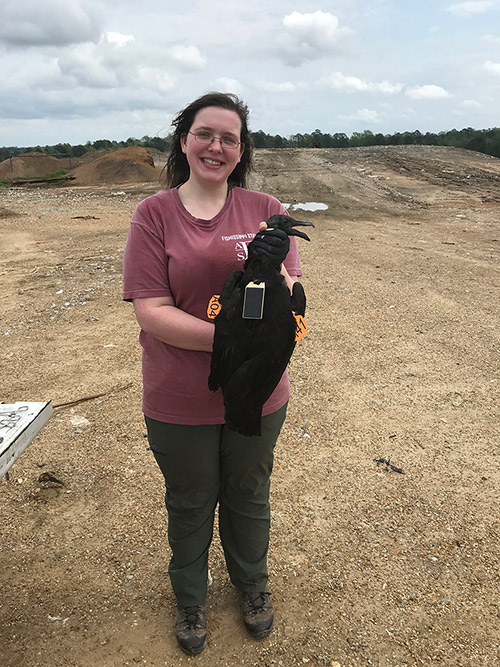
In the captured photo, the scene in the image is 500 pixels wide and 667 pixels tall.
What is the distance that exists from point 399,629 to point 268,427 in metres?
1.28

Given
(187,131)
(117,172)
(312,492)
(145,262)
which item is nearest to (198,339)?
(145,262)

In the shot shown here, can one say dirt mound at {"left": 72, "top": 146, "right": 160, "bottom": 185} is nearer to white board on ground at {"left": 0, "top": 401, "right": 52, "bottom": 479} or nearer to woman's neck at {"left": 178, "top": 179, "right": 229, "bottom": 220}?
white board on ground at {"left": 0, "top": 401, "right": 52, "bottom": 479}

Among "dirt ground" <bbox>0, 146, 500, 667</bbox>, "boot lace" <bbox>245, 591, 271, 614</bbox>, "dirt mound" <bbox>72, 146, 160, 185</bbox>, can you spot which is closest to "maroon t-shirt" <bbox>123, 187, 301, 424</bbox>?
"boot lace" <bbox>245, 591, 271, 614</bbox>

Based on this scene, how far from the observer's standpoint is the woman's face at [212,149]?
1.97m

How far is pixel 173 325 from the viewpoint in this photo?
73.0 inches

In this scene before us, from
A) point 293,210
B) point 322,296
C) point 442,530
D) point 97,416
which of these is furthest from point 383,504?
point 293,210

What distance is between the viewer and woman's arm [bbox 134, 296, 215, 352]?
6.10ft

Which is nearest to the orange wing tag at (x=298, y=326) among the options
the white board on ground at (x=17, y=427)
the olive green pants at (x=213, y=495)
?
the olive green pants at (x=213, y=495)

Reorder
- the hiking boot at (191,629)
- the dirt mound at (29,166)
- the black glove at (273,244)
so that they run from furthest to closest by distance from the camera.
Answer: the dirt mound at (29,166) < the hiking boot at (191,629) < the black glove at (273,244)

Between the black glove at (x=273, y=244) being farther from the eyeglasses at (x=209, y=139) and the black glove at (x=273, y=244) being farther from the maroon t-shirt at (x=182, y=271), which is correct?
the eyeglasses at (x=209, y=139)

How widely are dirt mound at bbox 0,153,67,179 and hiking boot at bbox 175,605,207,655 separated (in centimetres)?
2562

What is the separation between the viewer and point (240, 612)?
2.47 m

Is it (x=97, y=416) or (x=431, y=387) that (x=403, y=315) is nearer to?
(x=431, y=387)

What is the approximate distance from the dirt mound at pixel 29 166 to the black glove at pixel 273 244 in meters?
25.6
